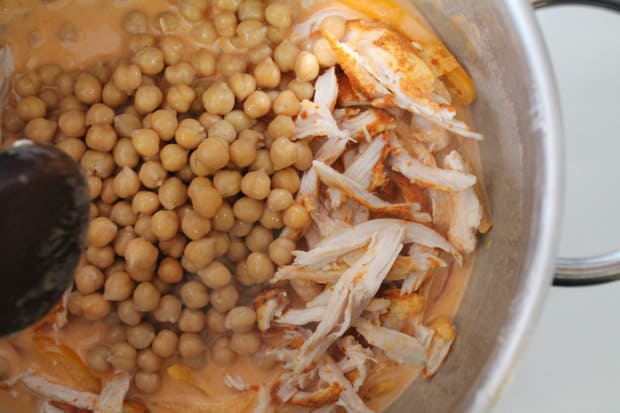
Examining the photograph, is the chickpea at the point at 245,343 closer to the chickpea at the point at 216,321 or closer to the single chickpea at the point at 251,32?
the chickpea at the point at 216,321

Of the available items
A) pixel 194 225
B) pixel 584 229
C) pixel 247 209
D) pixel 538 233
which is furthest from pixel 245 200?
pixel 584 229

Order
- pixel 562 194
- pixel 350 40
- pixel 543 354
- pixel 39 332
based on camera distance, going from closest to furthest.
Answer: pixel 562 194 < pixel 39 332 < pixel 350 40 < pixel 543 354

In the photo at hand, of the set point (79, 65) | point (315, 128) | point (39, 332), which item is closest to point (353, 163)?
point (315, 128)

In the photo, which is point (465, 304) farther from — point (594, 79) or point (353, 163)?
point (594, 79)

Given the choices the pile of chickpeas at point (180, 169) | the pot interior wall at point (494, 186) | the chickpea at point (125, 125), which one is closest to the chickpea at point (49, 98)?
the pile of chickpeas at point (180, 169)

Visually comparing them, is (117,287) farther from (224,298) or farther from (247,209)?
(247,209)
